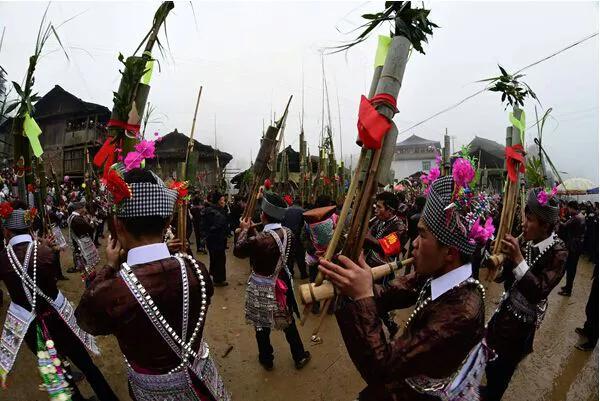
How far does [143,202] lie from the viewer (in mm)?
1978

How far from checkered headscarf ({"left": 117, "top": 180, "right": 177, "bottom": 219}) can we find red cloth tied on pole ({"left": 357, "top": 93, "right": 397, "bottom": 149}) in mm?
1229

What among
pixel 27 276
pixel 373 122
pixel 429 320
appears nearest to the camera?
pixel 373 122

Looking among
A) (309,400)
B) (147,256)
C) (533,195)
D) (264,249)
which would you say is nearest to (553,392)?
(533,195)

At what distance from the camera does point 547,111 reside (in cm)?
394

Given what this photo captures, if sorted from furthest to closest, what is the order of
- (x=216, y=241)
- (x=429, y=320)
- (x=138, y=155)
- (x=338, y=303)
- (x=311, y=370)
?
(x=216, y=241) < (x=311, y=370) < (x=138, y=155) < (x=338, y=303) < (x=429, y=320)

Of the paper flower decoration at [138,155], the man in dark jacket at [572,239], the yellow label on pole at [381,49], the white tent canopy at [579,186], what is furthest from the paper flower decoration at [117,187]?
the white tent canopy at [579,186]

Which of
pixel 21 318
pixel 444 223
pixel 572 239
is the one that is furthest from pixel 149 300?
pixel 572 239

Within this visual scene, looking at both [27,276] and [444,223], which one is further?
[27,276]

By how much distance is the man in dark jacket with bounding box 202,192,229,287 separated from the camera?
789 cm

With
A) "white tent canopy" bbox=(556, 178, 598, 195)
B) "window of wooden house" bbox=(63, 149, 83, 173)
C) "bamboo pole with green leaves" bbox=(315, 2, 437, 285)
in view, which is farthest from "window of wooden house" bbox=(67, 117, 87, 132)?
"white tent canopy" bbox=(556, 178, 598, 195)

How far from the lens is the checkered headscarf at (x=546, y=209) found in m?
3.43

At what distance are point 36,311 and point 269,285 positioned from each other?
2.32 m

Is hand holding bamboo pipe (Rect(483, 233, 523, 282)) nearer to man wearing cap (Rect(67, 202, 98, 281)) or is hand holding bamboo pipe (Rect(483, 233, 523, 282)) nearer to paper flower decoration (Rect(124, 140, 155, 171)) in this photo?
paper flower decoration (Rect(124, 140, 155, 171))

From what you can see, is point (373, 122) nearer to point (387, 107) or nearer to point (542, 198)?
point (387, 107)
